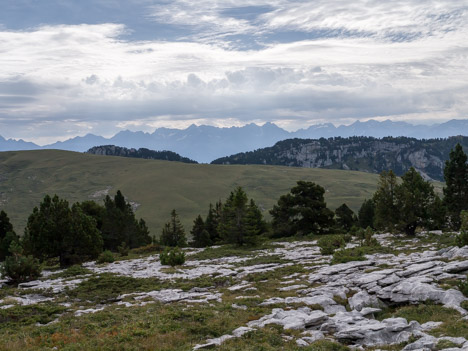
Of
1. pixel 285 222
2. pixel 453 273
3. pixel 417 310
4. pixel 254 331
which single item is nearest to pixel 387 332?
pixel 417 310

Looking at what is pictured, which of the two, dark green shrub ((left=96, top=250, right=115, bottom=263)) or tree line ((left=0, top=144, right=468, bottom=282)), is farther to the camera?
dark green shrub ((left=96, top=250, right=115, bottom=263))

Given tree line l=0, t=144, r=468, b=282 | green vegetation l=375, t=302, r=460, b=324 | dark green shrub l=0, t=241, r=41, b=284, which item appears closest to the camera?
green vegetation l=375, t=302, r=460, b=324

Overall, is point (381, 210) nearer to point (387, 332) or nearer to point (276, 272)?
point (276, 272)

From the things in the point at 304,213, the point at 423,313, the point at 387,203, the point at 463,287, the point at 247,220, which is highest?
the point at 387,203

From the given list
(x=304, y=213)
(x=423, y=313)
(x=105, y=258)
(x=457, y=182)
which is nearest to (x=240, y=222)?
(x=304, y=213)

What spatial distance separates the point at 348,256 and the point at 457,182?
34.0 metres

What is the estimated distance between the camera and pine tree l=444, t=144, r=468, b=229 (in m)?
50.5

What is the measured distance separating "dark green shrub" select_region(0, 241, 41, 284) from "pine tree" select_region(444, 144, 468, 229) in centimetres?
5113

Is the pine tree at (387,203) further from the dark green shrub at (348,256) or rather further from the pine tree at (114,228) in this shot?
the pine tree at (114,228)

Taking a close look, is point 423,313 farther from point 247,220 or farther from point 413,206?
A: point 247,220

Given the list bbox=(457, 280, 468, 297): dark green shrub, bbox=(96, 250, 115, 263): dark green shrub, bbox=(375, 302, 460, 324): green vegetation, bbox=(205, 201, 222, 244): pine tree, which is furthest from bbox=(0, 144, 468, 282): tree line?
bbox=(375, 302, 460, 324): green vegetation

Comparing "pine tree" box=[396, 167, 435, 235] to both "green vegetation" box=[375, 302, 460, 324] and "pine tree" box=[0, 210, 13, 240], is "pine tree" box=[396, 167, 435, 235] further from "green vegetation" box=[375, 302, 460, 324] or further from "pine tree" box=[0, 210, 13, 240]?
"pine tree" box=[0, 210, 13, 240]

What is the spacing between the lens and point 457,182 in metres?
51.2

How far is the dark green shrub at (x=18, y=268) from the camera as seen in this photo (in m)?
28.6
